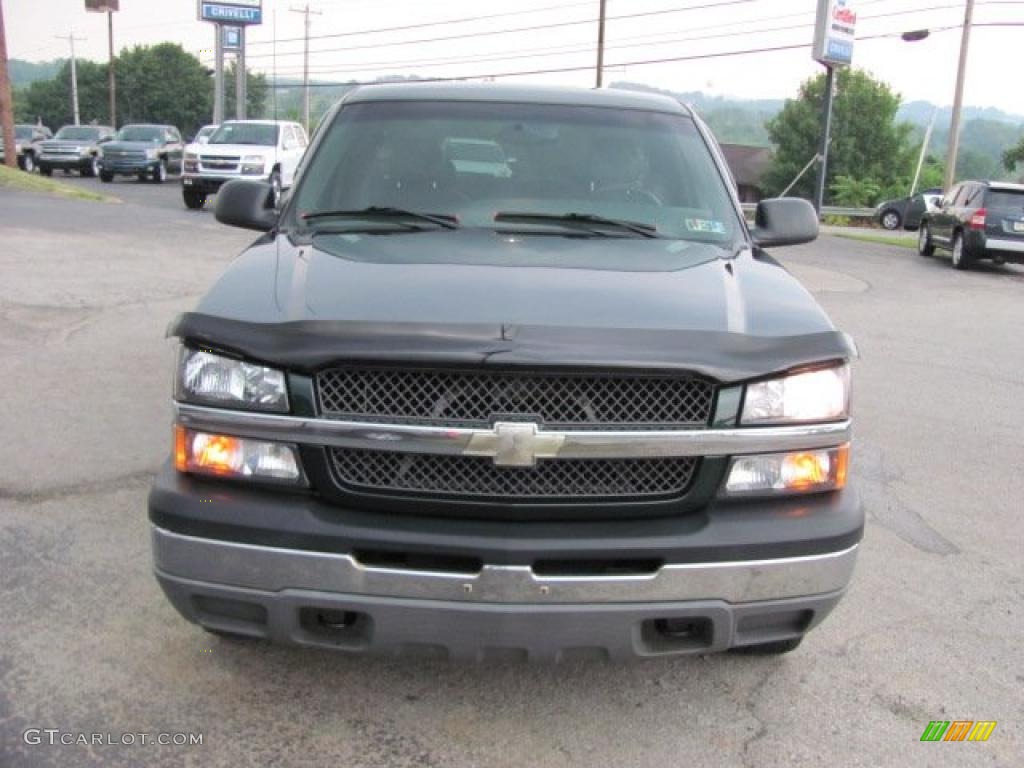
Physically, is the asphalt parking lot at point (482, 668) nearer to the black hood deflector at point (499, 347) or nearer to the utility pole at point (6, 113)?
the black hood deflector at point (499, 347)

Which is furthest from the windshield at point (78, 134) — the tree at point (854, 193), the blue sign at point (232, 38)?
the tree at point (854, 193)

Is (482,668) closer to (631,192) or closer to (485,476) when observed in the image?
(485,476)

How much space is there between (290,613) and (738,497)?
4.11 ft

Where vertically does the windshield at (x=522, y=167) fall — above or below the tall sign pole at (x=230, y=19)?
below

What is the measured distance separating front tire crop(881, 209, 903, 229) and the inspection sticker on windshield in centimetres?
3682

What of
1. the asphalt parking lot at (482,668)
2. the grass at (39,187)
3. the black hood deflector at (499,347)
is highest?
the black hood deflector at (499,347)

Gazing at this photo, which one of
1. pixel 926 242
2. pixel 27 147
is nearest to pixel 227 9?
pixel 27 147

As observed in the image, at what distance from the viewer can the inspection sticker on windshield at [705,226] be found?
3898 millimetres

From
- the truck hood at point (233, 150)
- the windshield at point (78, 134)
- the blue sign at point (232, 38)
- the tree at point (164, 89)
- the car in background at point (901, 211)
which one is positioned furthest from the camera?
the tree at point (164, 89)

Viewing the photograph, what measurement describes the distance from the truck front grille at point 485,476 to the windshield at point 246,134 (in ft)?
67.5

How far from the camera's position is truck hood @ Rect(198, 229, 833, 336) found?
2.79 meters

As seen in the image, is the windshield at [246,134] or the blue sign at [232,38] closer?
the windshield at [246,134]

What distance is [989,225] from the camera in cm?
1800

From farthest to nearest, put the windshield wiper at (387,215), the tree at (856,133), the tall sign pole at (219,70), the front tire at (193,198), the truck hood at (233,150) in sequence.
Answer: the tree at (856,133) < the tall sign pole at (219,70) < the front tire at (193,198) < the truck hood at (233,150) < the windshield wiper at (387,215)
